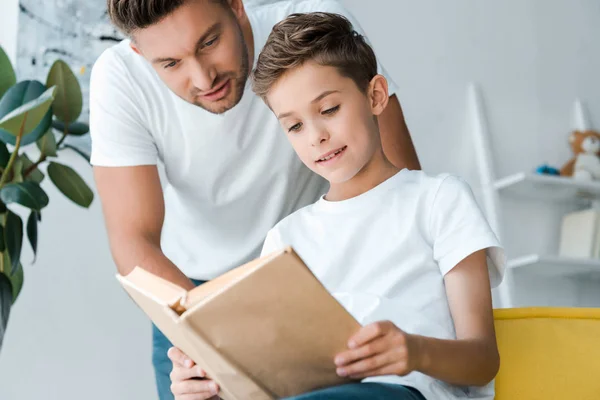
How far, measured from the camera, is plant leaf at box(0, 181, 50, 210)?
5.85 feet

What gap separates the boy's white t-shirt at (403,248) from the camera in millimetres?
1023

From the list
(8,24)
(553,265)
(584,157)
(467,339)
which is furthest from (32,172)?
(584,157)

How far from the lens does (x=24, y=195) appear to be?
1.79 metres

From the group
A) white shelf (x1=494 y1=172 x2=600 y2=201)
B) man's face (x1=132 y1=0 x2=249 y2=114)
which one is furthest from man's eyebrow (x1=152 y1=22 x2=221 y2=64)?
white shelf (x1=494 y1=172 x2=600 y2=201)

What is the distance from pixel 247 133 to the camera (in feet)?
5.25

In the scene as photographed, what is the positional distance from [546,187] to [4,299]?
78.8 inches

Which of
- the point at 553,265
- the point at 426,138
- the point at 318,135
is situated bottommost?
the point at 553,265

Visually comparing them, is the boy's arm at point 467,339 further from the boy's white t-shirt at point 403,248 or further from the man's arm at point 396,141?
the man's arm at point 396,141

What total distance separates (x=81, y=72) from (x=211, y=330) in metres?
1.69

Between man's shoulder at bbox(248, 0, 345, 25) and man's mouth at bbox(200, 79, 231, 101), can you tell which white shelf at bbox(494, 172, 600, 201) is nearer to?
man's shoulder at bbox(248, 0, 345, 25)

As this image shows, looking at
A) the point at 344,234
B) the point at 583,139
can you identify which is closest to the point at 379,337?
the point at 344,234

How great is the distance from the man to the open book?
495 mm

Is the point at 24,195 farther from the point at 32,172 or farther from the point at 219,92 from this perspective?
the point at 219,92

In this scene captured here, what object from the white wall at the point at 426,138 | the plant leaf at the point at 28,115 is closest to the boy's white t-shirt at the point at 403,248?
the plant leaf at the point at 28,115
